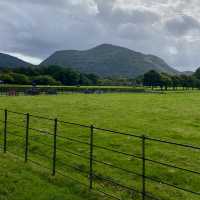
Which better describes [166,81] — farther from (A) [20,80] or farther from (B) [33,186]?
(B) [33,186]

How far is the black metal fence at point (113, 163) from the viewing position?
32.1 feet

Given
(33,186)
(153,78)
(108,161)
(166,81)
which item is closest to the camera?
(33,186)

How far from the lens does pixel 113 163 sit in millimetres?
13375

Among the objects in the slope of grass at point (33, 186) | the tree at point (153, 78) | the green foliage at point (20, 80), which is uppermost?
the tree at point (153, 78)

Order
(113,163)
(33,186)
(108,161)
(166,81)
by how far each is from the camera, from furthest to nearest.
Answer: (166,81)
(108,161)
(113,163)
(33,186)

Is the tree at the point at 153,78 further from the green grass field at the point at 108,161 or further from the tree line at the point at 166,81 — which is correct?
the green grass field at the point at 108,161

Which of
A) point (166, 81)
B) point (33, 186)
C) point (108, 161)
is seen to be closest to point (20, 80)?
point (166, 81)

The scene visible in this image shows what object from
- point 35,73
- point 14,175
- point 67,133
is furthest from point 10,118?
point 35,73

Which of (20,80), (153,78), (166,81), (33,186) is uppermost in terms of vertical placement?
(153,78)

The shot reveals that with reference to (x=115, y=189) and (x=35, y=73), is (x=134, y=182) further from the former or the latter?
(x=35, y=73)

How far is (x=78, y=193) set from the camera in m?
9.68

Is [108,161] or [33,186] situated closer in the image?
[33,186]

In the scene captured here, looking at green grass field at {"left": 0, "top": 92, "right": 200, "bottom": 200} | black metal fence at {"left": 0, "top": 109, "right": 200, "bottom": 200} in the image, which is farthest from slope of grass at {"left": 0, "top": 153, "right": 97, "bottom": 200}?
black metal fence at {"left": 0, "top": 109, "right": 200, "bottom": 200}

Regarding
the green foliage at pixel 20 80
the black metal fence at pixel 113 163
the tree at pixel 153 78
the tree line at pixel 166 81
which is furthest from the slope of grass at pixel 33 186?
the tree at pixel 153 78
